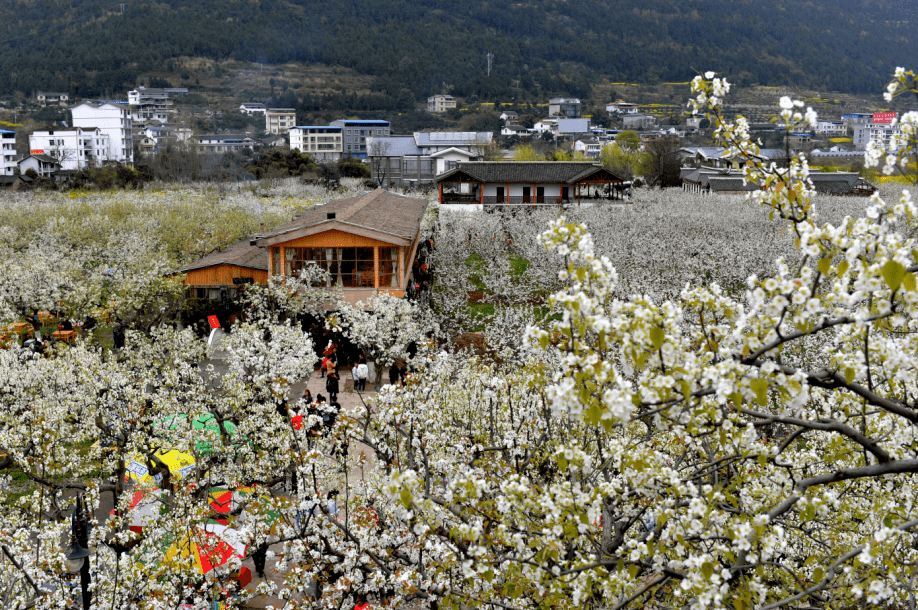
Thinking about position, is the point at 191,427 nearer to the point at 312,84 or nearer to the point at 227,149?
the point at 227,149

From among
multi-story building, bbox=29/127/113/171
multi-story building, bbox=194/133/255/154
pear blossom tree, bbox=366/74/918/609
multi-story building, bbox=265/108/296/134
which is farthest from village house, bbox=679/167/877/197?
multi-story building, bbox=265/108/296/134

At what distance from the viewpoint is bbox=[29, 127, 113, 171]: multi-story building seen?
96312 millimetres

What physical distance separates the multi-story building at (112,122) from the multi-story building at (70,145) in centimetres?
710

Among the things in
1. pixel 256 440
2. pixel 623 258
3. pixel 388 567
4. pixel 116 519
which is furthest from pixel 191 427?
pixel 623 258

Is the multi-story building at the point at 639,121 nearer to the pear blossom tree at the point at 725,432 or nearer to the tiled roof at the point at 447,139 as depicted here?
the tiled roof at the point at 447,139

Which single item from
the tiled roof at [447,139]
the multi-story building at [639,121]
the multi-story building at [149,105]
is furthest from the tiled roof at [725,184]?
the multi-story building at [149,105]

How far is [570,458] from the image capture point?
4.90m

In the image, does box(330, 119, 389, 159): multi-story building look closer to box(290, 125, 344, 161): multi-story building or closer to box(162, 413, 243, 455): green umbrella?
box(290, 125, 344, 161): multi-story building

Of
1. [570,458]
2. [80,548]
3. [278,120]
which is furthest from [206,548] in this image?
[278,120]

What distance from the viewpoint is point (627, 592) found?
5.57m

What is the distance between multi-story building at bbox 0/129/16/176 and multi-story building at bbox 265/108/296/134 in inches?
2267

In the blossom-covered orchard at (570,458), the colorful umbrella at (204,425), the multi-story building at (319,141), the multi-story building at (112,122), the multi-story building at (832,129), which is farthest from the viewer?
the multi-story building at (832,129)

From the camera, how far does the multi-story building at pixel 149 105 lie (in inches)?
5669

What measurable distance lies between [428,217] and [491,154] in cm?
5532
